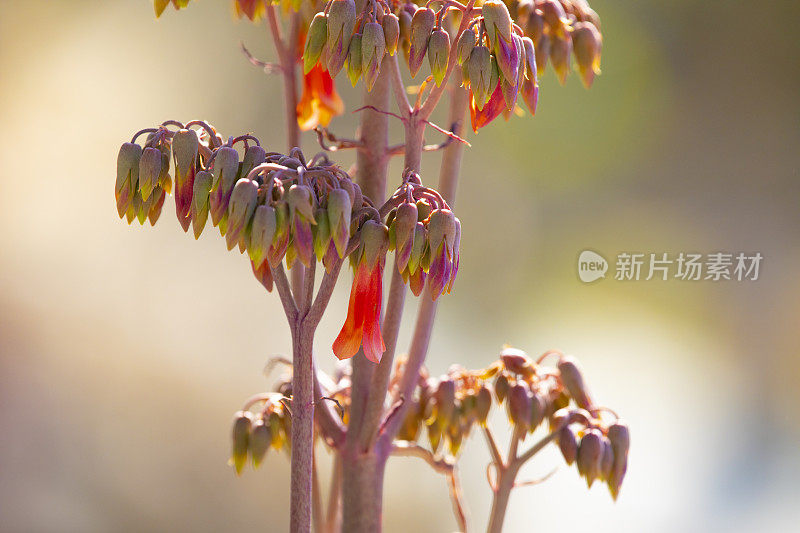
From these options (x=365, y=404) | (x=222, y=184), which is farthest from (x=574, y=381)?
(x=222, y=184)

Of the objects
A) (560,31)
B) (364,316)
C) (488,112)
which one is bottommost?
(364,316)

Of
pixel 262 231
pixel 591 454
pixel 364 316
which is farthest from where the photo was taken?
pixel 591 454

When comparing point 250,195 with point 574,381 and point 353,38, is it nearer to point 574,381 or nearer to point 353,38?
point 353,38

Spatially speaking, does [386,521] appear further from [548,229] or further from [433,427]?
[433,427]

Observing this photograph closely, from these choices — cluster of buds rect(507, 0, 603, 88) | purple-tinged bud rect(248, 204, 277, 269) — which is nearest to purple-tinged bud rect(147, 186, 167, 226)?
purple-tinged bud rect(248, 204, 277, 269)

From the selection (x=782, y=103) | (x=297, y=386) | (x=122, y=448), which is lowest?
(x=122, y=448)

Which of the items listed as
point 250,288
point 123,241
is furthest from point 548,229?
point 123,241

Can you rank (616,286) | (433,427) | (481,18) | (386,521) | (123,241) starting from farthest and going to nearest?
1. (386,521)
2. (123,241)
3. (616,286)
4. (433,427)
5. (481,18)
